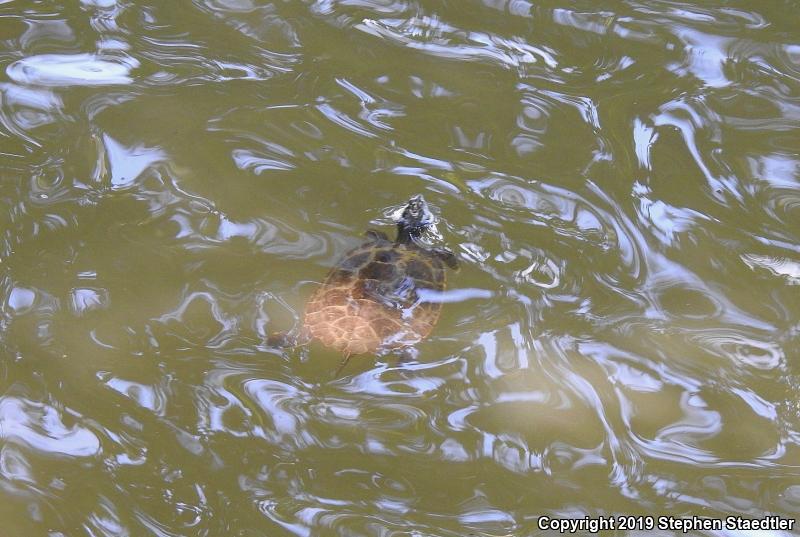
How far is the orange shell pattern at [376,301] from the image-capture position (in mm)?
2975

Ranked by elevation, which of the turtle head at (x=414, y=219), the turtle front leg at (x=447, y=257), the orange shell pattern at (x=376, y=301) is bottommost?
the orange shell pattern at (x=376, y=301)

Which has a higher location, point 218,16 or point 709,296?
point 218,16

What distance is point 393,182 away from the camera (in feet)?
11.5

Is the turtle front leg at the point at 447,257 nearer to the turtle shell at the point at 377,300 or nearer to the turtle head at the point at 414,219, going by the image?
the turtle shell at the point at 377,300

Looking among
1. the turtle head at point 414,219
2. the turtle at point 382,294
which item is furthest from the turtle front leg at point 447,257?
the turtle head at point 414,219

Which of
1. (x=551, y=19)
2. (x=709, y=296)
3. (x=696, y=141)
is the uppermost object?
(x=551, y=19)

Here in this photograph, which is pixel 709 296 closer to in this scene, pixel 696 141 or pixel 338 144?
pixel 696 141

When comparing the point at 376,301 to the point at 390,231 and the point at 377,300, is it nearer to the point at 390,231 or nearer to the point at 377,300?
the point at 377,300

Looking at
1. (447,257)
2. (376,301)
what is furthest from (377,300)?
(447,257)

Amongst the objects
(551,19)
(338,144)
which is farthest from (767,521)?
(551,19)

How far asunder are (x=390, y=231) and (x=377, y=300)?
1.43 feet

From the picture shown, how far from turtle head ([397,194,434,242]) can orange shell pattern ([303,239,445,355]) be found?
87 millimetres

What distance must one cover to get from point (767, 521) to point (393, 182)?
2.10 meters

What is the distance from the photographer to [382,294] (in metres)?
3.16
